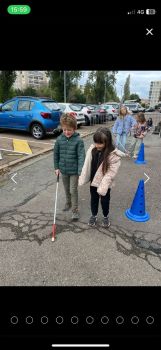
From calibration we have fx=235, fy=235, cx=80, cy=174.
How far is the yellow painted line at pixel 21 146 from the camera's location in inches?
304

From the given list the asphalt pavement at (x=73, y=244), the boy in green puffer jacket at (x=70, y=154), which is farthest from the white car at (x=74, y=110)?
the boy in green puffer jacket at (x=70, y=154)

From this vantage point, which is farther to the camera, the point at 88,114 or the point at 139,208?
the point at 88,114

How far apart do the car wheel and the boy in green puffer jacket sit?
6.22m

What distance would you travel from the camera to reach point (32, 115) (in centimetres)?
945

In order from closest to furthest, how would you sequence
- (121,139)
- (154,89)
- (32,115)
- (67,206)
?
(67,206) → (121,139) → (154,89) → (32,115)

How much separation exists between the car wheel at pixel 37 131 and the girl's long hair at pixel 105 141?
679 centimetres

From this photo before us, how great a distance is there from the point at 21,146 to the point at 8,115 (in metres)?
2.40

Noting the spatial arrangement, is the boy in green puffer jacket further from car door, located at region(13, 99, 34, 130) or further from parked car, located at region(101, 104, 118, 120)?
parked car, located at region(101, 104, 118, 120)

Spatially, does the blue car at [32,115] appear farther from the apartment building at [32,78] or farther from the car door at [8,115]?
the apartment building at [32,78]
